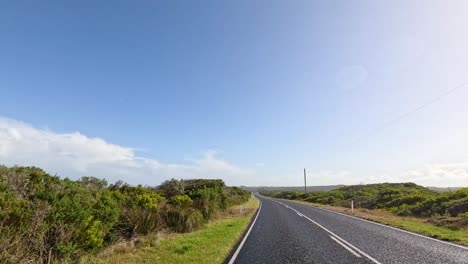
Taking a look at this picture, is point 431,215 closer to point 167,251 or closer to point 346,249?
point 346,249

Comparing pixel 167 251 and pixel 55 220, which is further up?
pixel 55 220

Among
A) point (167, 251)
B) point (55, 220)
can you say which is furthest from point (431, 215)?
point (55, 220)

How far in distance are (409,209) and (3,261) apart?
28309mm

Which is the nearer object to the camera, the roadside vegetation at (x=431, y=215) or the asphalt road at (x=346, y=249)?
the asphalt road at (x=346, y=249)

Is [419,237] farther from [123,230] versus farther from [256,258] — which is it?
[123,230]

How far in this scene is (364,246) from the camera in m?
9.98

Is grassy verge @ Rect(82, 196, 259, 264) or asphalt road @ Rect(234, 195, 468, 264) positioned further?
grassy verge @ Rect(82, 196, 259, 264)

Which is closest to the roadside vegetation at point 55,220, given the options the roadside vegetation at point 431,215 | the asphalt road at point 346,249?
the asphalt road at point 346,249

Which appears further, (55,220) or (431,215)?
(431,215)

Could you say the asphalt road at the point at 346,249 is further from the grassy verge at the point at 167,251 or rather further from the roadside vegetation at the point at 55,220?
the roadside vegetation at the point at 55,220

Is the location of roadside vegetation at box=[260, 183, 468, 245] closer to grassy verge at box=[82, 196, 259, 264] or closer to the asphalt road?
the asphalt road

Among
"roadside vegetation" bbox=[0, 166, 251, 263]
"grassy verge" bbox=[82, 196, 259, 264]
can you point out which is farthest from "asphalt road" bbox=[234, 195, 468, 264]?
"roadside vegetation" bbox=[0, 166, 251, 263]

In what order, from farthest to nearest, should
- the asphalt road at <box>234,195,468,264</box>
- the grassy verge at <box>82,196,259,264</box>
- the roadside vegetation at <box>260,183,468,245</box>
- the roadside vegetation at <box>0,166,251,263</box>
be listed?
the roadside vegetation at <box>260,183,468,245</box> < the grassy verge at <box>82,196,259,264</box> < the asphalt road at <box>234,195,468,264</box> < the roadside vegetation at <box>0,166,251,263</box>

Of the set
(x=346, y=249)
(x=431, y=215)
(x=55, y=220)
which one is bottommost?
(x=431, y=215)
